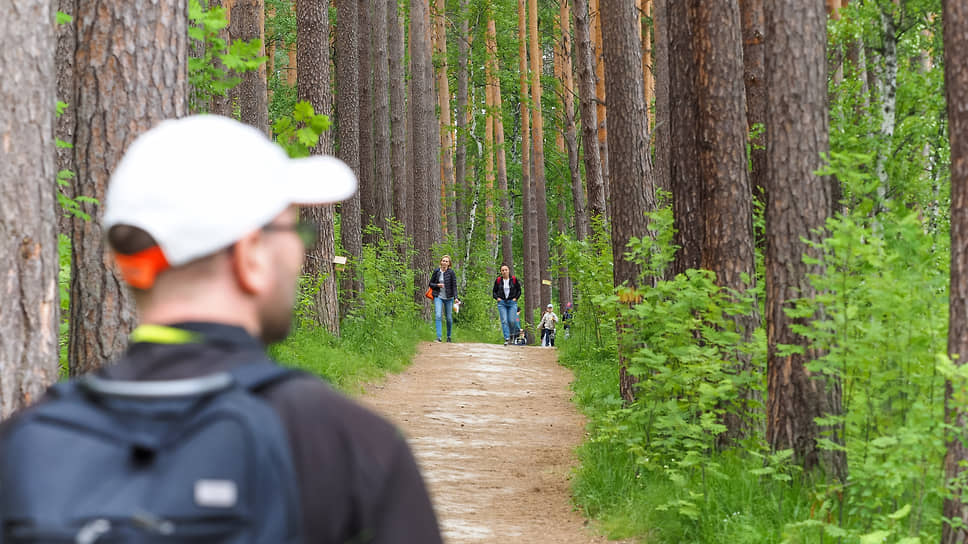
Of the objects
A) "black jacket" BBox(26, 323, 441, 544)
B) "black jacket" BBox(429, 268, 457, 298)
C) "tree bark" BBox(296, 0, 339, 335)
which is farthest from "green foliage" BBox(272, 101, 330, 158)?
"black jacket" BBox(429, 268, 457, 298)

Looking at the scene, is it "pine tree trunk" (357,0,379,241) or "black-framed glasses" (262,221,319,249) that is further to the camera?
"pine tree trunk" (357,0,379,241)

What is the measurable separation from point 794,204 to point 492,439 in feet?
16.9

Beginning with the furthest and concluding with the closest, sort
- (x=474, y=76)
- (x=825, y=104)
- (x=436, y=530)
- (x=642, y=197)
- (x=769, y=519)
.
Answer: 1. (x=474, y=76)
2. (x=642, y=197)
3. (x=825, y=104)
4. (x=769, y=519)
5. (x=436, y=530)

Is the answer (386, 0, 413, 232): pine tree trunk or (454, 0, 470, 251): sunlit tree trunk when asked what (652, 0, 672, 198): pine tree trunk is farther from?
(454, 0, 470, 251): sunlit tree trunk

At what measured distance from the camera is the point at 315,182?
150 cm

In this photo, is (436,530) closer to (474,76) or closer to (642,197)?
(642,197)

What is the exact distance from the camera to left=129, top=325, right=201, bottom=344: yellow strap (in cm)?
136

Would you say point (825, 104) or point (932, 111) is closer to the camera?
point (825, 104)

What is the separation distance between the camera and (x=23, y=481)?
1263 millimetres

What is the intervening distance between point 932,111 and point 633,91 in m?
4.17

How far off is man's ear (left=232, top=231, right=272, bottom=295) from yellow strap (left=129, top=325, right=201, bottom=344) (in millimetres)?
103

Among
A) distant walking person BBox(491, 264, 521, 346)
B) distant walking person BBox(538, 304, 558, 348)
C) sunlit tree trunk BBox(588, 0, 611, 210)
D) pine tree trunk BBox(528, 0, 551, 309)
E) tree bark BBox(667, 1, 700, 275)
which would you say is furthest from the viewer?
pine tree trunk BBox(528, 0, 551, 309)

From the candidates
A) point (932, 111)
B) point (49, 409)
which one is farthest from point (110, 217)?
point (932, 111)

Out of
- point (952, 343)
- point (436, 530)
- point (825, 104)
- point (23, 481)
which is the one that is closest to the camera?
point (23, 481)
